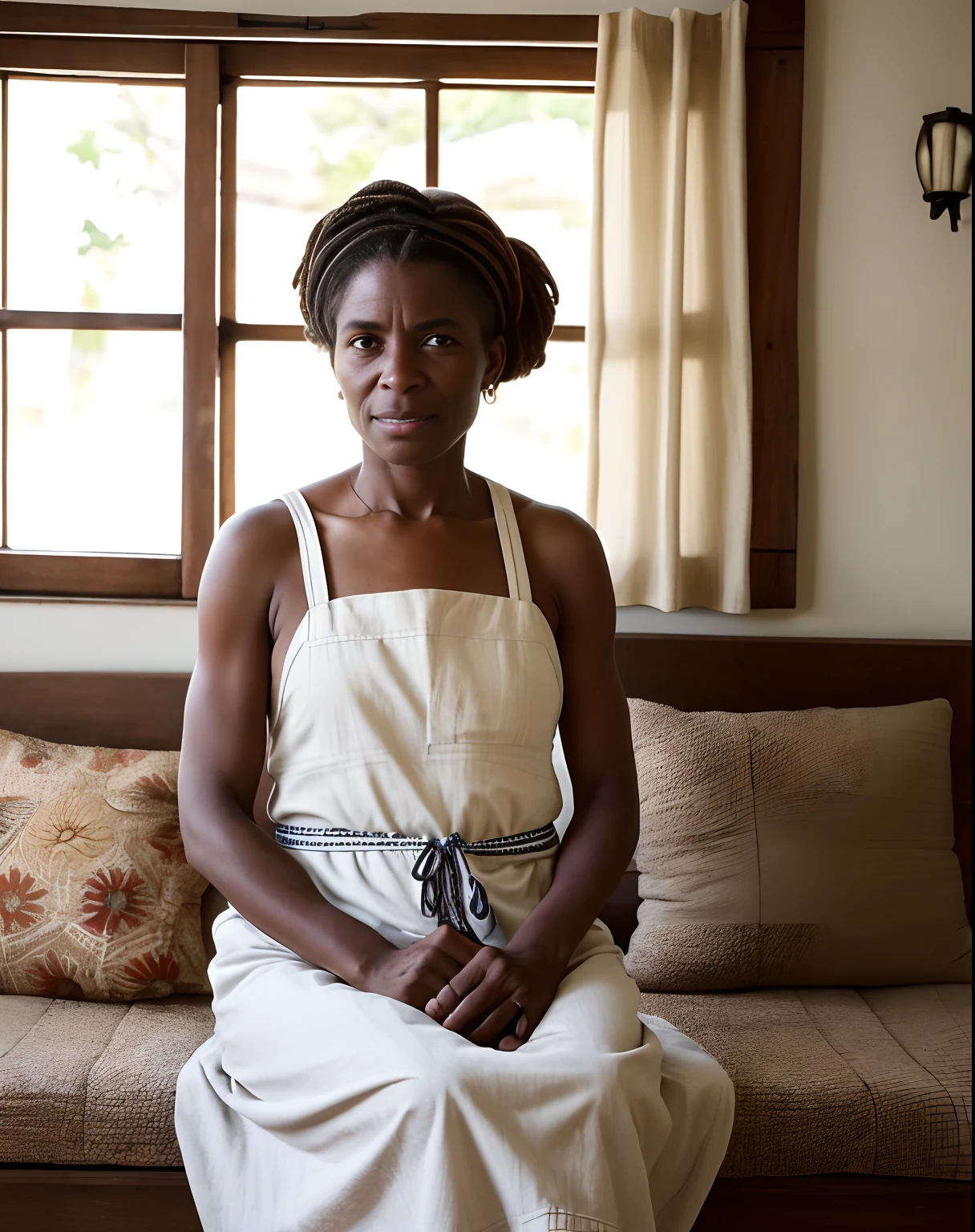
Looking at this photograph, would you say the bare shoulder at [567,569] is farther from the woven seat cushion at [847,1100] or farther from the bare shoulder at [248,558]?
the woven seat cushion at [847,1100]

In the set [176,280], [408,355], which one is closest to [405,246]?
[408,355]

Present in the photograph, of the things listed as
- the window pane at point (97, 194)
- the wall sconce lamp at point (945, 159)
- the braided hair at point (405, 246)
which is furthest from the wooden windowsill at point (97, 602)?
the wall sconce lamp at point (945, 159)

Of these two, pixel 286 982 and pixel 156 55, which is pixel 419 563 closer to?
pixel 286 982

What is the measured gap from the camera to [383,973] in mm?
1380

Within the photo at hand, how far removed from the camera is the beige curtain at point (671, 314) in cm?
229

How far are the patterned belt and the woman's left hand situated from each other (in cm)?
7

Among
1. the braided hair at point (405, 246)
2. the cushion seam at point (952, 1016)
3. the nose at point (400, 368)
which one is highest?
the braided hair at point (405, 246)

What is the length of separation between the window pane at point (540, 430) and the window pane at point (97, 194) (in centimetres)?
73

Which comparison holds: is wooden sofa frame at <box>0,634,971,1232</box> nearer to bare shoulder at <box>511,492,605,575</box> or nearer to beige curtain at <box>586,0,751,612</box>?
beige curtain at <box>586,0,751,612</box>

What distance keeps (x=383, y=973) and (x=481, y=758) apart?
32 cm

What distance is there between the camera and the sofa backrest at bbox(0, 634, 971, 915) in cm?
230

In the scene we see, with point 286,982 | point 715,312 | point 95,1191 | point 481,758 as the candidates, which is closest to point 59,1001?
point 95,1191

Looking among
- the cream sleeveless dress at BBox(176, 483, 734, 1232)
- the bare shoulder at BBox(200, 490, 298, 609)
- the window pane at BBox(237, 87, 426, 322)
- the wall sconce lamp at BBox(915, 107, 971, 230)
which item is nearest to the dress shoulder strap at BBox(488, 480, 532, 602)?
the cream sleeveless dress at BBox(176, 483, 734, 1232)

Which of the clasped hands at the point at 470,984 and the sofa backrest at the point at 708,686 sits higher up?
the sofa backrest at the point at 708,686
